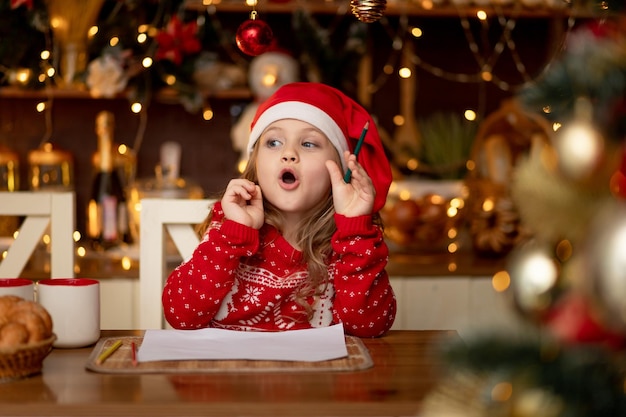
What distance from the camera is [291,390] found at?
3.22 ft

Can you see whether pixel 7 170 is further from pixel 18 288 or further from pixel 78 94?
pixel 18 288

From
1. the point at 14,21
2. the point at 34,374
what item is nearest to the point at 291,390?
the point at 34,374

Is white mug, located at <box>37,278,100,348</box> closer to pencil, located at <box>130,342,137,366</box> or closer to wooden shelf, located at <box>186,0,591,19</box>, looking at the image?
pencil, located at <box>130,342,137,366</box>

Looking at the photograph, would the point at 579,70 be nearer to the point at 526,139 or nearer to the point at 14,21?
the point at 526,139

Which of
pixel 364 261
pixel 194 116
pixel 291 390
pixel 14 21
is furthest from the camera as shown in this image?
pixel 194 116

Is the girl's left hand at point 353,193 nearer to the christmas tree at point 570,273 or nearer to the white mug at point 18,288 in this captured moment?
the white mug at point 18,288

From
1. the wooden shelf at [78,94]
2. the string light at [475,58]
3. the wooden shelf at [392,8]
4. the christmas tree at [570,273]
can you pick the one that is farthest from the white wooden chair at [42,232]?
the string light at [475,58]

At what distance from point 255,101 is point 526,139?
758mm

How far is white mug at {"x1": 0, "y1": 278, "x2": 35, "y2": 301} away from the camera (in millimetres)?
1182

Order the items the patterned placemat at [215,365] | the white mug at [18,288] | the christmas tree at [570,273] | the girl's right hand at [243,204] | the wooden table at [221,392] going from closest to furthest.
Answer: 1. the christmas tree at [570,273]
2. the wooden table at [221,392]
3. the patterned placemat at [215,365]
4. the white mug at [18,288]
5. the girl's right hand at [243,204]

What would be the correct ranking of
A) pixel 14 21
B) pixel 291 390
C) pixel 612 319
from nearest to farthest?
1. pixel 612 319
2. pixel 291 390
3. pixel 14 21

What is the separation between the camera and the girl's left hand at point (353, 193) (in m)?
1.46

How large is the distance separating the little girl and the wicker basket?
1.32 ft

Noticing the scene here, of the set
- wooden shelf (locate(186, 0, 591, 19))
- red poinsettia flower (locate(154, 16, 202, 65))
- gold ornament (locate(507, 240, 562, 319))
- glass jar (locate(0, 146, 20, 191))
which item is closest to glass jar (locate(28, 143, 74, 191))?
glass jar (locate(0, 146, 20, 191))
